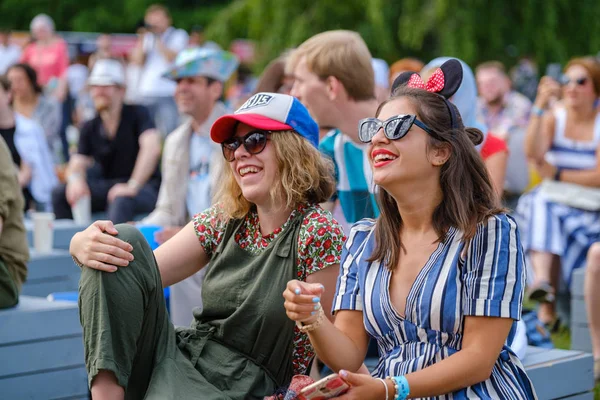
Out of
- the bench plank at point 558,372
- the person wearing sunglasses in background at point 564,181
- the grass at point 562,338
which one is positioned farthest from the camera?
the person wearing sunglasses in background at point 564,181

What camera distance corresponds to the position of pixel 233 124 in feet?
10.4

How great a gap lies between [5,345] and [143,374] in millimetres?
1108

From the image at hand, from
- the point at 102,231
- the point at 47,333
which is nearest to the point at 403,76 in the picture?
the point at 102,231

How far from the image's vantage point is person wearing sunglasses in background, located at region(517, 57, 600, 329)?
6.24m

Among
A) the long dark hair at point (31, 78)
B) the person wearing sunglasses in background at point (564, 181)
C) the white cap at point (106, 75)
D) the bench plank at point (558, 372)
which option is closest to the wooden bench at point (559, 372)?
the bench plank at point (558, 372)

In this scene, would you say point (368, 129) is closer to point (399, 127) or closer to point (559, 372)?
point (399, 127)

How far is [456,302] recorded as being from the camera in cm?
260

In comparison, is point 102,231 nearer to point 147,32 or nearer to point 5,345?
point 5,345

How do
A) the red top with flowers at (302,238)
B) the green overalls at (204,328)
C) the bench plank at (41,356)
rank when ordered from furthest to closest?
the bench plank at (41,356) → the red top with flowers at (302,238) → the green overalls at (204,328)

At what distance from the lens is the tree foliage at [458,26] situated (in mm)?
13469

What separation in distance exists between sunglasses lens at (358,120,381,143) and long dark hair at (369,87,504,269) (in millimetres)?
102

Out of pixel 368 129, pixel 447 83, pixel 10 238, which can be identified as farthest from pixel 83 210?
pixel 447 83

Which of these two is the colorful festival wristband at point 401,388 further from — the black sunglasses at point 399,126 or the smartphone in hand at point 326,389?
the black sunglasses at point 399,126

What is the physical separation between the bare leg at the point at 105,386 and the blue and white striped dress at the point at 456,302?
76 centimetres
